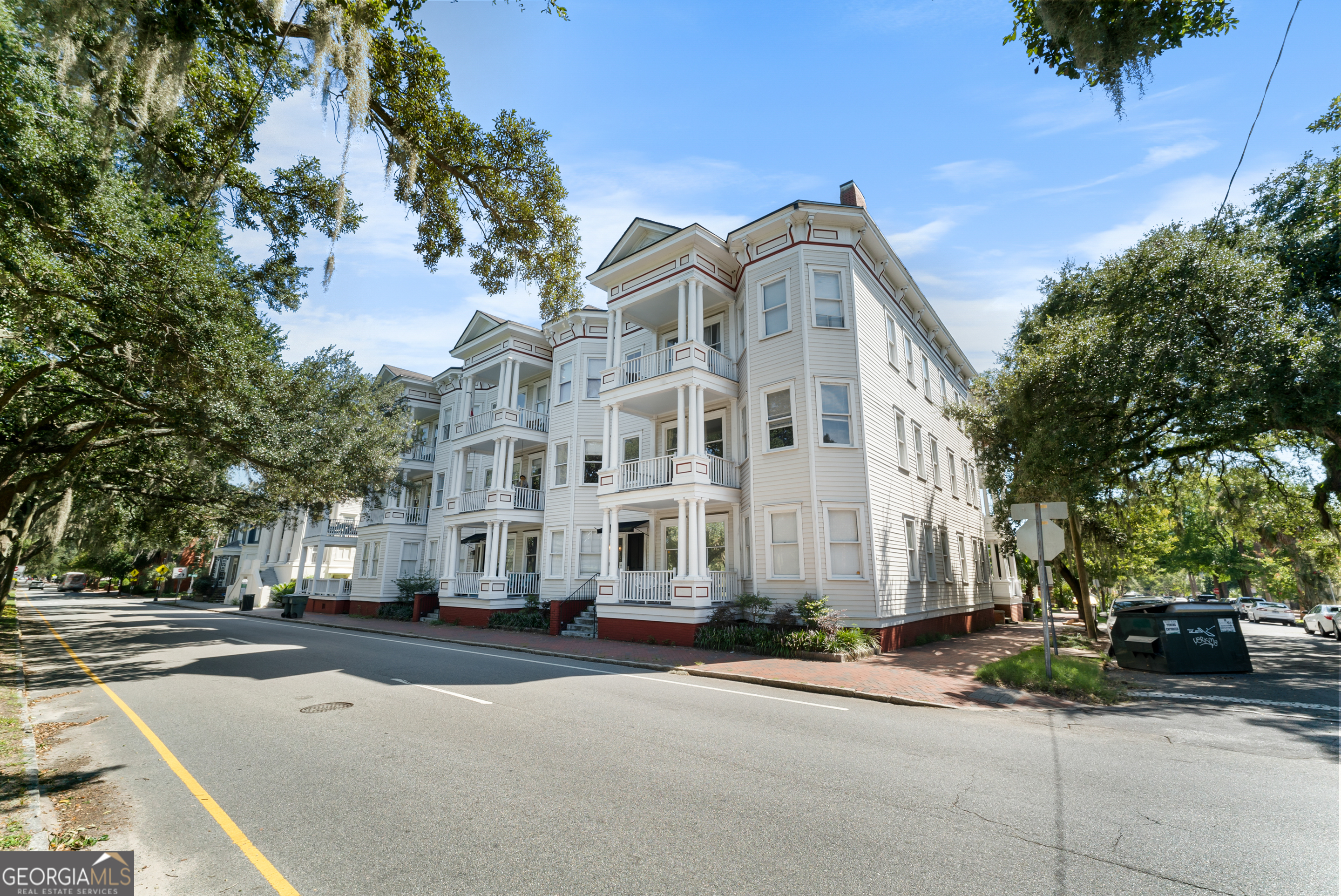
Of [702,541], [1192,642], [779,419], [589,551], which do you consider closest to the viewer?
[1192,642]

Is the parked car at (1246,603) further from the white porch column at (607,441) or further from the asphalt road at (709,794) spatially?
the white porch column at (607,441)

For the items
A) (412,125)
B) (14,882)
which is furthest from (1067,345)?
(14,882)

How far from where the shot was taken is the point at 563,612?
2067cm

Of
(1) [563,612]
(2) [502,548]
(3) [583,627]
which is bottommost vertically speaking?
(3) [583,627]

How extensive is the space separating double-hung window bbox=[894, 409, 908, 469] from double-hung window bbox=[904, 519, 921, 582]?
6.45 ft

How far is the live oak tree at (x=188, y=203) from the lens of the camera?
5074 mm

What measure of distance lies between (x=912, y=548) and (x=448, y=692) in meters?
14.9

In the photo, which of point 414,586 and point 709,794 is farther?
point 414,586

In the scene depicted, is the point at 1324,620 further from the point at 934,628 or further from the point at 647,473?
the point at 647,473

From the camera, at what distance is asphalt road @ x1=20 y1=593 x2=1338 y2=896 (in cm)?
367

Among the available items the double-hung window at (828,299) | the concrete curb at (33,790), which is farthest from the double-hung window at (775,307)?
the concrete curb at (33,790)

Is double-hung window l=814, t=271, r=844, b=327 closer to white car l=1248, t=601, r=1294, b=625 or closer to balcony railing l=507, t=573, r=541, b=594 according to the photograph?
balcony railing l=507, t=573, r=541, b=594

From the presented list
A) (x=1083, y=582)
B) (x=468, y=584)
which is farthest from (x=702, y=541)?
(x=1083, y=582)

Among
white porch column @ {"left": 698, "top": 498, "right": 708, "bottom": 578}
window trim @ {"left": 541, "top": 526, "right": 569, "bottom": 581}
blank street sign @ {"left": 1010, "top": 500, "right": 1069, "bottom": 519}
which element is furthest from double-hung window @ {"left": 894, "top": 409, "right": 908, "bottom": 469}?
window trim @ {"left": 541, "top": 526, "right": 569, "bottom": 581}
